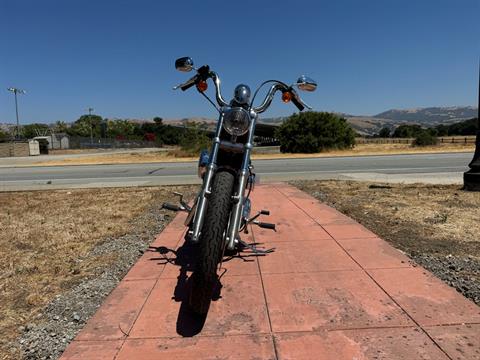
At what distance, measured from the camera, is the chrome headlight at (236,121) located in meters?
3.69

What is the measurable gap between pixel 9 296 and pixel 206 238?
2.18 meters

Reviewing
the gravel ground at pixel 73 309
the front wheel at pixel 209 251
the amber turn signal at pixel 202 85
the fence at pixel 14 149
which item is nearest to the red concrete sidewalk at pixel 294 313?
the gravel ground at pixel 73 309

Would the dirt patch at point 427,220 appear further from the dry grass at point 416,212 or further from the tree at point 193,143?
the tree at point 193,143

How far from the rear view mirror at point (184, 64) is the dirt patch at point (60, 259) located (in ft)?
7.08

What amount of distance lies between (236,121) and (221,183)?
0.57 meters

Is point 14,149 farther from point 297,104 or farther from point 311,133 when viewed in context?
point 297,104

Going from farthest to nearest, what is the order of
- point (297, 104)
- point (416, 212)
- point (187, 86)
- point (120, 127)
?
point (120, 127), point (416, 212), point (297, 104), point (187, 86)

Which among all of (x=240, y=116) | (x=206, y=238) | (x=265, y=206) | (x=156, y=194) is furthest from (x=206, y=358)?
(x=156, y=194)

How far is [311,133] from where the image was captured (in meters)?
34.0

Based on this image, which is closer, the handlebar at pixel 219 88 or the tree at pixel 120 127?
the handlebar at pixel 219 88

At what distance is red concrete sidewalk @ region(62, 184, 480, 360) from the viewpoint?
A: 2.88 meters

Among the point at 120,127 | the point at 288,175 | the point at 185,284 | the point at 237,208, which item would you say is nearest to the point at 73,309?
the point at 185,284

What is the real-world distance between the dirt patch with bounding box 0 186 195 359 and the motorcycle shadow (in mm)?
438

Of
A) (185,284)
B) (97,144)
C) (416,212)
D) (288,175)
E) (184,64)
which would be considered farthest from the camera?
(97,144)
